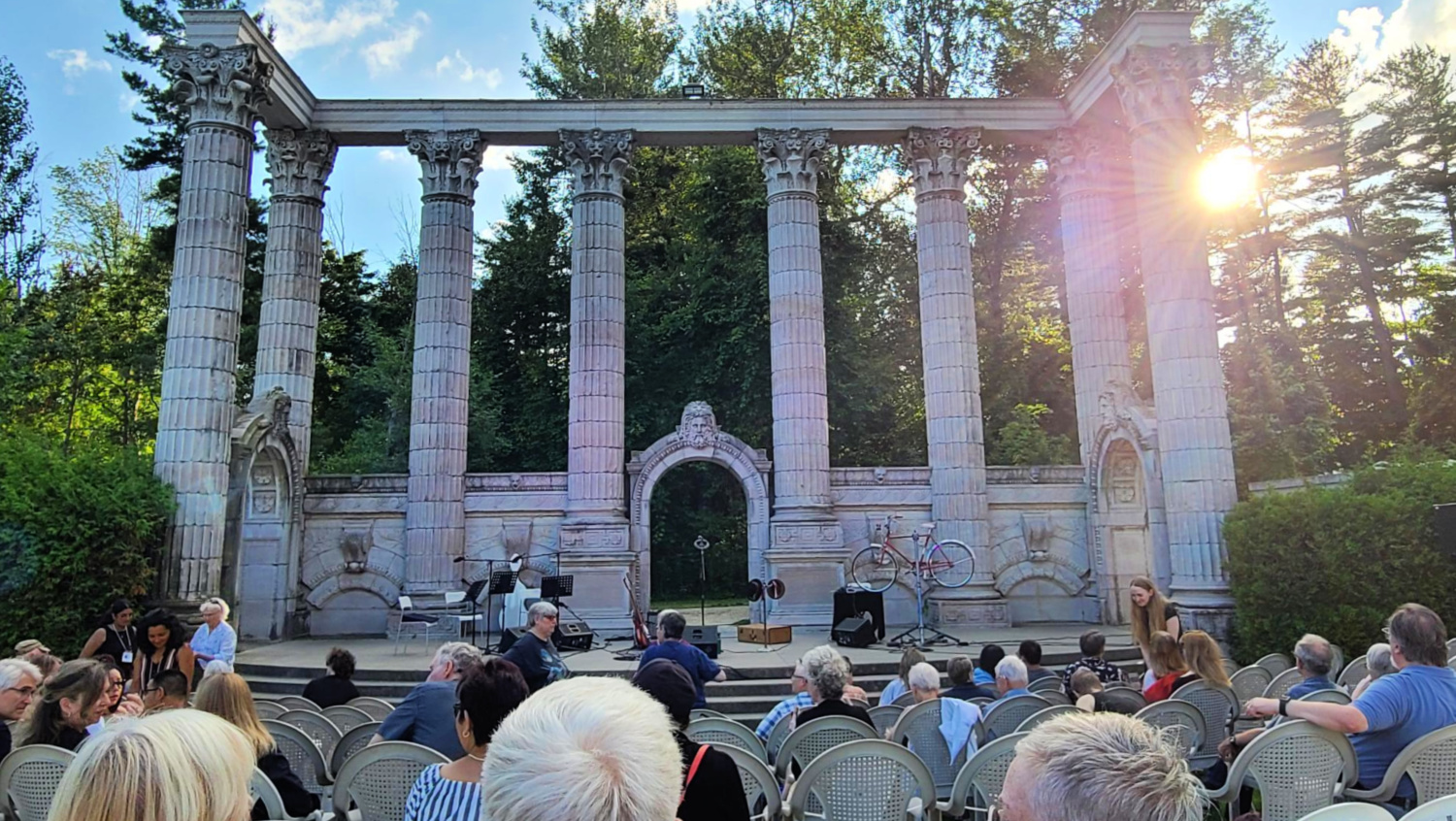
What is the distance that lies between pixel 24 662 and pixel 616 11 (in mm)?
34770

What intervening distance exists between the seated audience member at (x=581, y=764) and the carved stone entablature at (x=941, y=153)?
1946cm

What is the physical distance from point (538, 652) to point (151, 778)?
17.6 ft

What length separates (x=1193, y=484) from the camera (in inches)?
604

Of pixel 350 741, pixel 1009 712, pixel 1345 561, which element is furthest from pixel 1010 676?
pixel 1345 561

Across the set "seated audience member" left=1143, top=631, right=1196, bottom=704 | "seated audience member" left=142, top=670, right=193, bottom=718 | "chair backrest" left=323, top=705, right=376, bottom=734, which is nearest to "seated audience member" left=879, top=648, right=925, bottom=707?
"seated audience member" left=1143, top=631, right=1196, bottom=704

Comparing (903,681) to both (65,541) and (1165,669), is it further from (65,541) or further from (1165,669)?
(65,541)

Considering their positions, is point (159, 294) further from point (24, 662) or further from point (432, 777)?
point (432, 777)

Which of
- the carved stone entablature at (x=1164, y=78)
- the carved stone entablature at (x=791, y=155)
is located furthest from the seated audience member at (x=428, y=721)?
the carved stone entablature at (x=1164, y=78)

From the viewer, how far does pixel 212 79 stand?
15594 millimetres

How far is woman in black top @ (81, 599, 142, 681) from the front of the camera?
9.20m

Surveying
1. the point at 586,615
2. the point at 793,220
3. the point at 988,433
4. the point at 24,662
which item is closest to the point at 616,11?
the point at 793,220

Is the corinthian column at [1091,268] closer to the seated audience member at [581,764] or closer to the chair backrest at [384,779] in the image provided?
the chair backrest at [384,779]

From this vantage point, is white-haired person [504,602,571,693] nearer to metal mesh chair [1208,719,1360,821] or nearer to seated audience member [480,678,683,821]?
metal mesh chair [1208,719,1360,821]

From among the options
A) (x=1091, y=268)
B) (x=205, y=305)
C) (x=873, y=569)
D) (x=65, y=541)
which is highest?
(x=1091, y=268)
